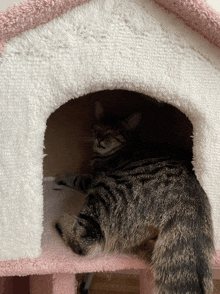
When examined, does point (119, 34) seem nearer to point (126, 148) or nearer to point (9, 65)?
point (9, 65)

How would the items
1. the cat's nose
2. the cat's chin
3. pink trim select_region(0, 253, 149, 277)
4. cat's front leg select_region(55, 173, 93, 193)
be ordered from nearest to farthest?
pink trim select_region(0, 253, 149, 277) → the cat's nose → cat's front leg select_region(55, 173, 93, 193) → the cat's chin

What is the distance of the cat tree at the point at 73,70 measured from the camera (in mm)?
673

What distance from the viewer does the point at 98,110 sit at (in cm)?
131

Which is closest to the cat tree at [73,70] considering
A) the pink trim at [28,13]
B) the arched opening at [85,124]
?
the pink trim at [28,13]

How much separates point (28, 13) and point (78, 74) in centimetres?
20

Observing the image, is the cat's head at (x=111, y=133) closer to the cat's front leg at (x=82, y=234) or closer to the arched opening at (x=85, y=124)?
the arched opening at (x=85, y=124)

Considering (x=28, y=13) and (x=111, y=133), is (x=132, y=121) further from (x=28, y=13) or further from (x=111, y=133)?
(x=28, y=13)

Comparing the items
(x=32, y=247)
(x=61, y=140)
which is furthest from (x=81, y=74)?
(x=61, y=140)

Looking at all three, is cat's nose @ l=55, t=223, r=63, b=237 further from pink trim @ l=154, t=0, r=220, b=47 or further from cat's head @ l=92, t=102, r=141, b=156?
pink trim @ l=154, t=0, r=220, b=47

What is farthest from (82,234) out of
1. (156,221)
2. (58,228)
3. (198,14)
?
(198,14)

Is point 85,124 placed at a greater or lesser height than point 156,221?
greater

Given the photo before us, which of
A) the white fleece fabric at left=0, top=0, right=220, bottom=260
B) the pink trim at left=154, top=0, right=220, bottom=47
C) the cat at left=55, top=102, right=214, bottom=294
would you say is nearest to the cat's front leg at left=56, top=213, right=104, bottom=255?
the cat at left=55, top=102, right=214, bottom=294

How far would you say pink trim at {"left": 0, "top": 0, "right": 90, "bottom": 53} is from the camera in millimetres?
621

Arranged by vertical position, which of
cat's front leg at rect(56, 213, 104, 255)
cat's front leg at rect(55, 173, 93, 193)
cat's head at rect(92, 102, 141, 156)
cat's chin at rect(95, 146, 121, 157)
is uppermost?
cat's head at rect(92, 102, 141, 156)
